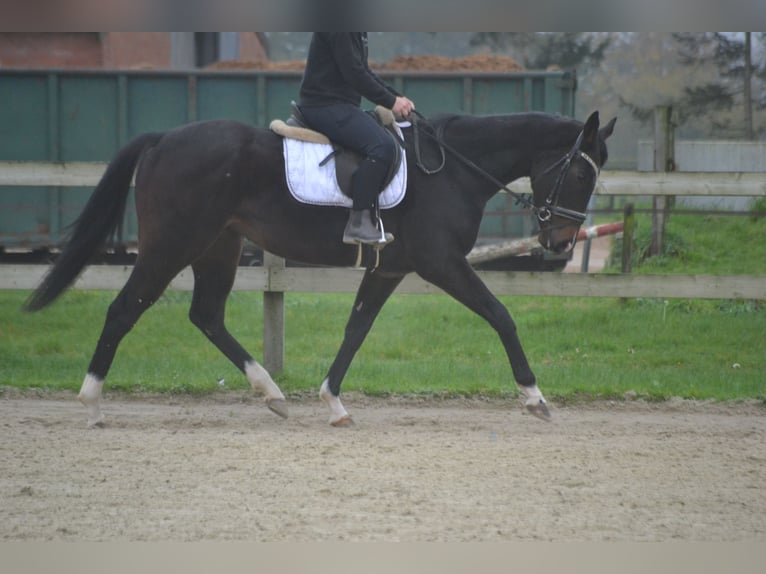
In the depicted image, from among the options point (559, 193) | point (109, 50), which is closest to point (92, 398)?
point (559, 193)

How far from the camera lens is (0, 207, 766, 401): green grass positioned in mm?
8016

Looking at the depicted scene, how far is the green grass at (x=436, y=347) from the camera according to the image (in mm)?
8016

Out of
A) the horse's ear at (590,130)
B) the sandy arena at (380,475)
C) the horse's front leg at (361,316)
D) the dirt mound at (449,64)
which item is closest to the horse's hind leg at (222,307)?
the sandy arena at (380,475)

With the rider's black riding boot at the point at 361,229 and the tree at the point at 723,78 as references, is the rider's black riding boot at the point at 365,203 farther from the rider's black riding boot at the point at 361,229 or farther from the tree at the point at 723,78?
the tree at the point at 723,78

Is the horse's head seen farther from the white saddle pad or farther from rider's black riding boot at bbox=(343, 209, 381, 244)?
rider's black riding boot at bbox=(343, 209, 381, 244)

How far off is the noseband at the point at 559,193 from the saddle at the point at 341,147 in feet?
3.33

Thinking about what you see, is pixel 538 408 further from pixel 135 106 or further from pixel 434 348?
pixel 135 106

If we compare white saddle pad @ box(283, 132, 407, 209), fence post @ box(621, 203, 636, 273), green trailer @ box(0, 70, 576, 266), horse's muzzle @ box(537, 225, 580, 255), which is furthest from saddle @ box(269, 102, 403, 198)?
green trailer @ box(0, 70, 576, 266)

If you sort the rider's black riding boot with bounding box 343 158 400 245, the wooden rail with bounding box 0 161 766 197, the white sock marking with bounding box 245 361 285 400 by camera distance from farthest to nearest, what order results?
1. the wooden rail with bounding box 0 161 766 197
2. the white sock marking with bounding box 245 361 285 400
3. the rider's black riding boot with bounding box 343 158 400 245

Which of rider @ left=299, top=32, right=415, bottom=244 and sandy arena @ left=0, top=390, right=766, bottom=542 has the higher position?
rider @ left=299, top=32, right=415, bottom=244

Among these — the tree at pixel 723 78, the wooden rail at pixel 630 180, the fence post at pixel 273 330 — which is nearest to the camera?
the wooden rail at pixel 630 180

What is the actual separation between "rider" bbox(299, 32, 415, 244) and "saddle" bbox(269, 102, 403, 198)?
48 millimetres

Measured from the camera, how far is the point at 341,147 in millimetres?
6508

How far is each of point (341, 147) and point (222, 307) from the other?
140cm
